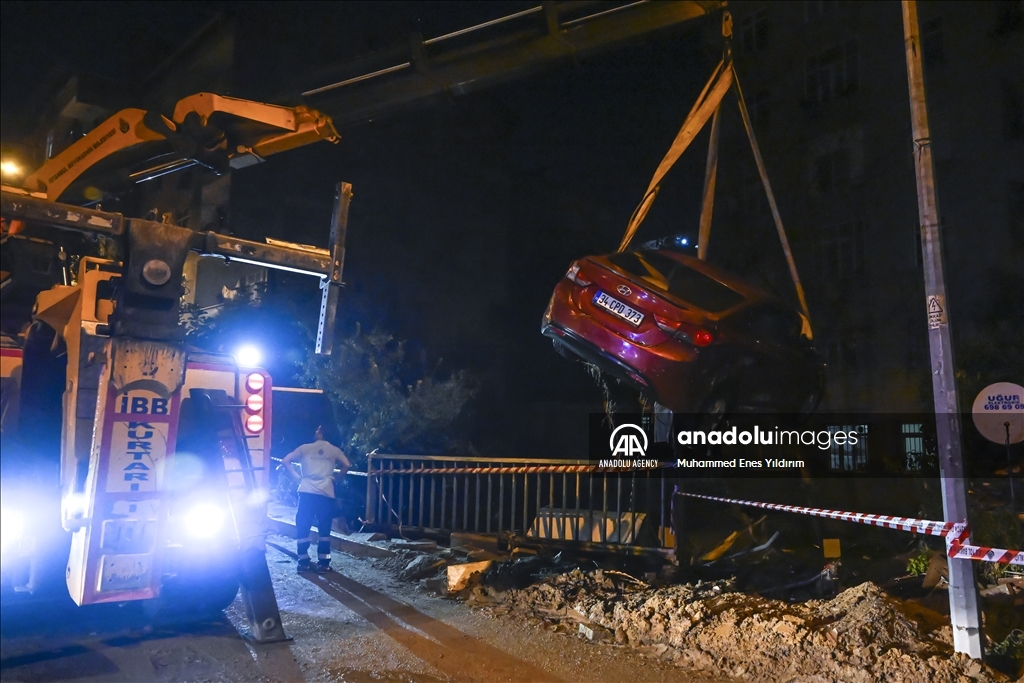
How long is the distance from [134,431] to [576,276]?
4891 mm

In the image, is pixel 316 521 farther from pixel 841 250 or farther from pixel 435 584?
pixel 841 250

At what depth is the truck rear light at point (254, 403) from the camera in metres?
6.00

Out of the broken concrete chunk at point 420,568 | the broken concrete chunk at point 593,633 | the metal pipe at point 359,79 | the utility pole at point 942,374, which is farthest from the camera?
the broken concrete chunk at point 420,568

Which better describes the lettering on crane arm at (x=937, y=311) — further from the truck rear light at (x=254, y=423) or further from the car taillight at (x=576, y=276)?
the truck rear light at (x=254, y=423)

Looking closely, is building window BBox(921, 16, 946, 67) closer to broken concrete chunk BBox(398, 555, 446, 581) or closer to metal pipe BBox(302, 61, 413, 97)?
metal pipe BBox(302, 61, 413, 97)

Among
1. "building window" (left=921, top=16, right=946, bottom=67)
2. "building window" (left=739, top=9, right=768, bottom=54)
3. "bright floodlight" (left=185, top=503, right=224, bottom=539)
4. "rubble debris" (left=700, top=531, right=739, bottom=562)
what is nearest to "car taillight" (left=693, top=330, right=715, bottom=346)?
"rubble debris" (left=700, top=531, right=739, bottom=562)

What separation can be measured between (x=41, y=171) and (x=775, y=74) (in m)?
23.8

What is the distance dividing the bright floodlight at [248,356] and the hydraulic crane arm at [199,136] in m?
1.99

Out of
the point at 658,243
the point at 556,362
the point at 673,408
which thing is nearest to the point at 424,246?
the point at 556,362

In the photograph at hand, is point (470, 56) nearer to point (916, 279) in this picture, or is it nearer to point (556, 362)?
point (556, 362)

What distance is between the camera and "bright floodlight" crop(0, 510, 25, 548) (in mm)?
4883

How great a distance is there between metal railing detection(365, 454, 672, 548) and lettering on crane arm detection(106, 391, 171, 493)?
15.0ft

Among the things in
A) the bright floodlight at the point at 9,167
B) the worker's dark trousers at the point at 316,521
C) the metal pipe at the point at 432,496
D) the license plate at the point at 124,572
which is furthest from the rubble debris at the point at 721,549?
the bright floodlight at the point at 9,167

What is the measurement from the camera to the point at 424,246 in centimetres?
1866
